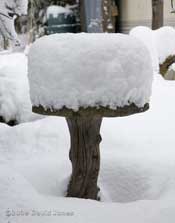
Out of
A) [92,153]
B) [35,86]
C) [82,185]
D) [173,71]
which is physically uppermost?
[35,86]

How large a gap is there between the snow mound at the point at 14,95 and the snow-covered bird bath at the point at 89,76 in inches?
96.5

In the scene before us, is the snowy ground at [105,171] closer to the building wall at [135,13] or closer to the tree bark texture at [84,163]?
the tree bark texture at [84,163]

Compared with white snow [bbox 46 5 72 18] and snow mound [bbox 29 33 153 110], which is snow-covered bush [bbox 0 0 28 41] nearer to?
snow mound [bbox 29 33 153 110]

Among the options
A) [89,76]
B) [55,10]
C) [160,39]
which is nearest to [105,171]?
[89,76]

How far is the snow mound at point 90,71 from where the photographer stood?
8.39ft

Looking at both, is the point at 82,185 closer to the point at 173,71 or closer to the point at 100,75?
the point at 100,75

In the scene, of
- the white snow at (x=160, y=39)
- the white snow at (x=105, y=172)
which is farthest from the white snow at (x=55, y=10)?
the white snow at (x=105, y=172)

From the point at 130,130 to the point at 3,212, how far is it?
2106 millimetres

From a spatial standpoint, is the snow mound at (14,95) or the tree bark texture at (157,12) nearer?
the snow mound at (14,95)

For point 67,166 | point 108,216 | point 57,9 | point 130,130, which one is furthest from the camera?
point 57,9

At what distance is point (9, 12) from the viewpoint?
4008 mm

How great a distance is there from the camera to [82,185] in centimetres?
306

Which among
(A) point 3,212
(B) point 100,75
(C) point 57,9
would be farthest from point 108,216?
(C) point 57,9

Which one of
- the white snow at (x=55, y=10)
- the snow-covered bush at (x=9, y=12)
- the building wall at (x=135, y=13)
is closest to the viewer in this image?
the snow-covered bush at (x=9, y=12)
